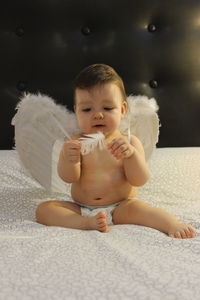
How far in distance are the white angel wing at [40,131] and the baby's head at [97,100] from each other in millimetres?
226

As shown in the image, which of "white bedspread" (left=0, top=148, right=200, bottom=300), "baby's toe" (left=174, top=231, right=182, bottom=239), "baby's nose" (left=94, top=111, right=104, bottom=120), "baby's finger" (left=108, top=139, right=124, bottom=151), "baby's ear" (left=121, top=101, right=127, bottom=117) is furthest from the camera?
"baby's ear" (left=121, top=101, right=127, bottom=117)

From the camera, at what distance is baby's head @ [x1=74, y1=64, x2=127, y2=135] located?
132cm

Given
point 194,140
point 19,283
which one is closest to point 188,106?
point 194,140

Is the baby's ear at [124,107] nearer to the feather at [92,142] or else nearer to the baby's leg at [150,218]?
the feather at [92,142]

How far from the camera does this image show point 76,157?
4.20 ft

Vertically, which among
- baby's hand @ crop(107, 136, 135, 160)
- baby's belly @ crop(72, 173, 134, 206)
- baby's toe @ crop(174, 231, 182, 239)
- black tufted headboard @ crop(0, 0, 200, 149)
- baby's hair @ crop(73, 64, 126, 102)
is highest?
black tufted headboard @ crop(0, 0, 200, 149)

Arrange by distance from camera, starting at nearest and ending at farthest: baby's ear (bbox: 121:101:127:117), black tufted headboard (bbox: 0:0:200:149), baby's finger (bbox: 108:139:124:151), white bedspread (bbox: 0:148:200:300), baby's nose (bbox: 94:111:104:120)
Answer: white bedspread (bbox: 0:148:200:300)
baby's finger (bbox: 108:139:124:151)
baby's nose (bbox: 94:111:104:120)
baby's ear (bbox: 121:101:127:117)
black tufted headboard (bbox: 0:0:200:149)

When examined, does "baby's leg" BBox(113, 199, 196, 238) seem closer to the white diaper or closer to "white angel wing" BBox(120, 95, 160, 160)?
the white diaper

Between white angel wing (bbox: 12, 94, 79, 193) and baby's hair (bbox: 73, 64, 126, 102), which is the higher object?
baby's hair (bbox: 73, 64, 126, 102)

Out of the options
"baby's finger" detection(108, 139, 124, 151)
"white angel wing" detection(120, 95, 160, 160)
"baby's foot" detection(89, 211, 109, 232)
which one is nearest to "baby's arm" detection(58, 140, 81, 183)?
"baby's finger" detection(108, 139, 124, 151)

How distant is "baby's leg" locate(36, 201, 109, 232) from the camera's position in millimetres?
1138

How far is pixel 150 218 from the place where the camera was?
117 cm

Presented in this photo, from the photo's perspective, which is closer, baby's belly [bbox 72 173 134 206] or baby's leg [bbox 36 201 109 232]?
baby's leg [bbox 36 201 109 232]

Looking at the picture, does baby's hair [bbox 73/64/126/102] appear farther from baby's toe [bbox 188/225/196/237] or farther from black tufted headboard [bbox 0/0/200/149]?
black tufted headboard [bbox 0/0/200/149]
